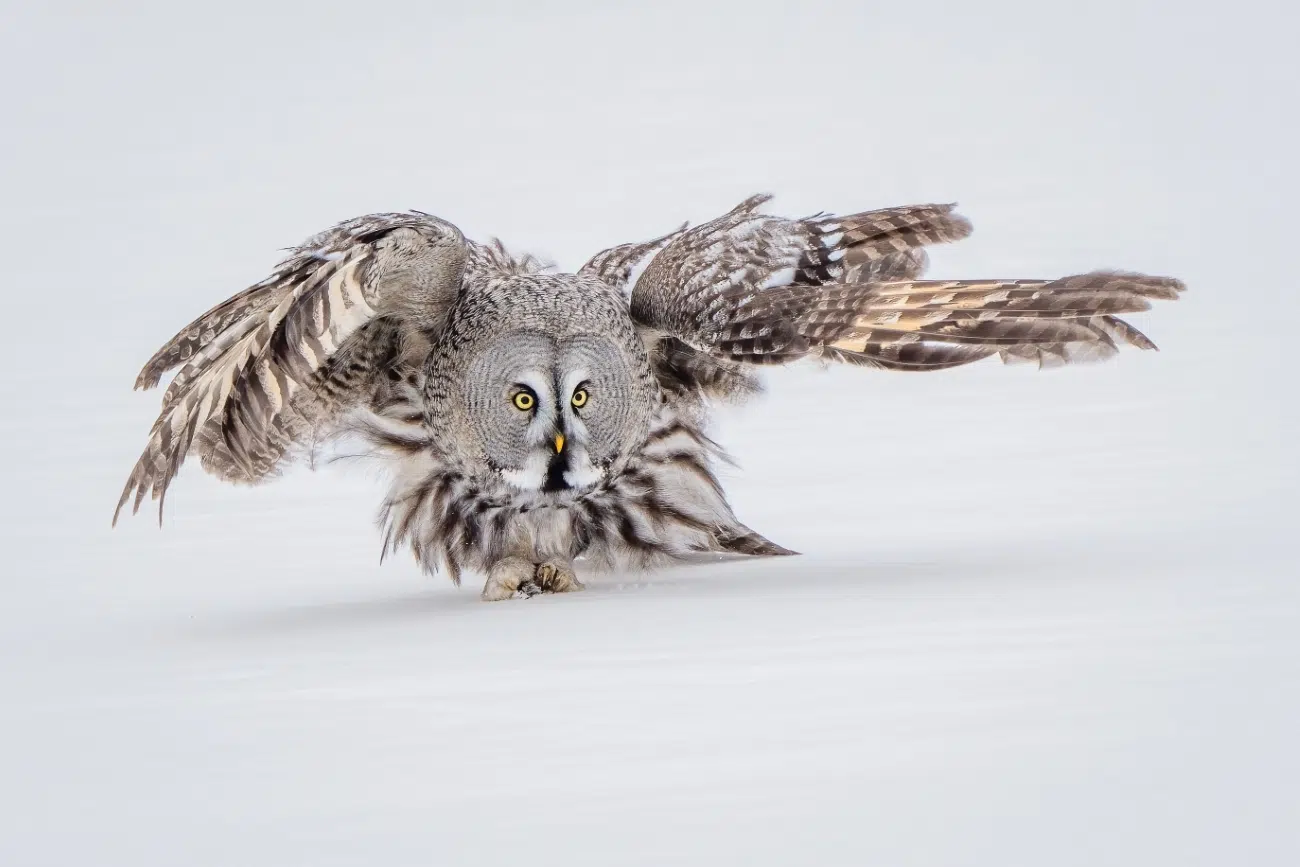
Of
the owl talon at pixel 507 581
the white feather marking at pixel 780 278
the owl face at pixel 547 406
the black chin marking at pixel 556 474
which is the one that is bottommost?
the owl talon at pixel 507 581

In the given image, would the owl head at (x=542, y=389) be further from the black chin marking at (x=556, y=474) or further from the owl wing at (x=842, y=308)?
the owl wing at (x=842, y=308)

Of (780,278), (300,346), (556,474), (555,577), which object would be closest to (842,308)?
(780,278)

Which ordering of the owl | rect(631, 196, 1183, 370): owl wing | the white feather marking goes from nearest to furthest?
rect(631, 196, 1183, 370): owl wing, the owl, the white feather marking

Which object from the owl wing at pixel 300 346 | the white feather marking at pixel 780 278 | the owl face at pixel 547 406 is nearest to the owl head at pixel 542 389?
the owl face at pixel 547 406

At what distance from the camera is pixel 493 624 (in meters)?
4.75

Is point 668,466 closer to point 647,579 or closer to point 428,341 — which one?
point 647,579

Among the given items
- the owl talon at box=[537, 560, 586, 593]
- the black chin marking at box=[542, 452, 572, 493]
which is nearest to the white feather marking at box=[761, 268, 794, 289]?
the black chin marking at box=[542, 452, 572, 493]

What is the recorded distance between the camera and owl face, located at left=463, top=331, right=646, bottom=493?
504cm

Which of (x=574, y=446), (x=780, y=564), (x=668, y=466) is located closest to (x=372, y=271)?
(x=574, y=446)

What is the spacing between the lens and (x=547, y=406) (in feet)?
16.5

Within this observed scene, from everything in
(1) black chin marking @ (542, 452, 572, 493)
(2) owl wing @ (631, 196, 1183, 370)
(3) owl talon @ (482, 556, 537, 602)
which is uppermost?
(2) owl wing @ (631, 196, 1183, 370)

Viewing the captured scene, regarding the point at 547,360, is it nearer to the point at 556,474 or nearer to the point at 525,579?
the point at 556,474

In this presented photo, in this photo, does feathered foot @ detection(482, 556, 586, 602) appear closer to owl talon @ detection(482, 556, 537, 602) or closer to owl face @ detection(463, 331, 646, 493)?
owl talon @ detection(482, 556, 537, 602)

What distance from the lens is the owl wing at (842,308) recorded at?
177 inches
